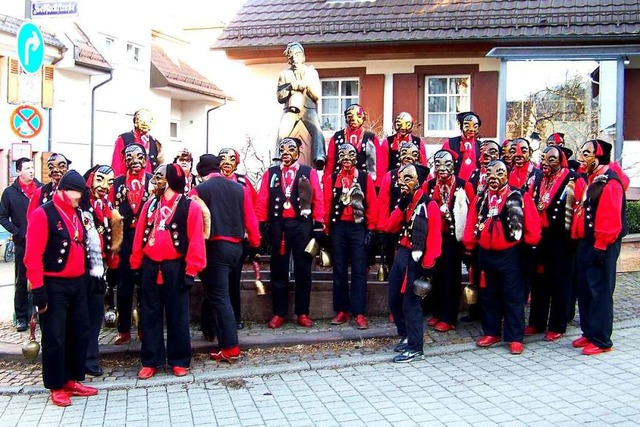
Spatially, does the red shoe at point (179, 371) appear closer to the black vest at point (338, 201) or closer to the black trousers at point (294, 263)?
the black trousers at point (294, 263)

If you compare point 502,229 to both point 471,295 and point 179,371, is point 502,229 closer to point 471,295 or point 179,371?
point 471,295

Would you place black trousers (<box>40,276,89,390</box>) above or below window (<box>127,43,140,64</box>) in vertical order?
below

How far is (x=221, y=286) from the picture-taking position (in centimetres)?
779

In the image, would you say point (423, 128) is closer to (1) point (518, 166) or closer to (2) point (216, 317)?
(1) point (518, 166)

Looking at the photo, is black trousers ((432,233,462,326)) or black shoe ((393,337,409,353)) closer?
black shoe ((393,337,409,353))

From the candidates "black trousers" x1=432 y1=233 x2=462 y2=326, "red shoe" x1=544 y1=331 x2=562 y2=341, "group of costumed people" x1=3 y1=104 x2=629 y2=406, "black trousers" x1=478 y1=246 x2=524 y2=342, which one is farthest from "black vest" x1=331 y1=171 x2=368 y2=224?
"red shoe" x1=544 y1=331 x2=562 y2=341

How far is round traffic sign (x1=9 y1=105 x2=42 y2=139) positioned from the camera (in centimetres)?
1002

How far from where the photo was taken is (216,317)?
25.5 ft

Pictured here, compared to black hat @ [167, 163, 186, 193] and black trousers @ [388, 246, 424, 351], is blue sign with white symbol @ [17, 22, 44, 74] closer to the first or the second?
black hat @ [167, 163, 186, 193]

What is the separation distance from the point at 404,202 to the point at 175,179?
2.27 meters

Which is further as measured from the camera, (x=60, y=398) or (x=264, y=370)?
(x=264, y=370)

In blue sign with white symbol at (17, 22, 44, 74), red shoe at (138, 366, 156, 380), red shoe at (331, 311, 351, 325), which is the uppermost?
blue sign with white symbol at (17, 22, 44, 74)

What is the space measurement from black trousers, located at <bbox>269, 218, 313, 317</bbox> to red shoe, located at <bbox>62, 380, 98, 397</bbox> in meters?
2.57

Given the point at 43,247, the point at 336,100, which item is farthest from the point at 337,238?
the point at 336,100
